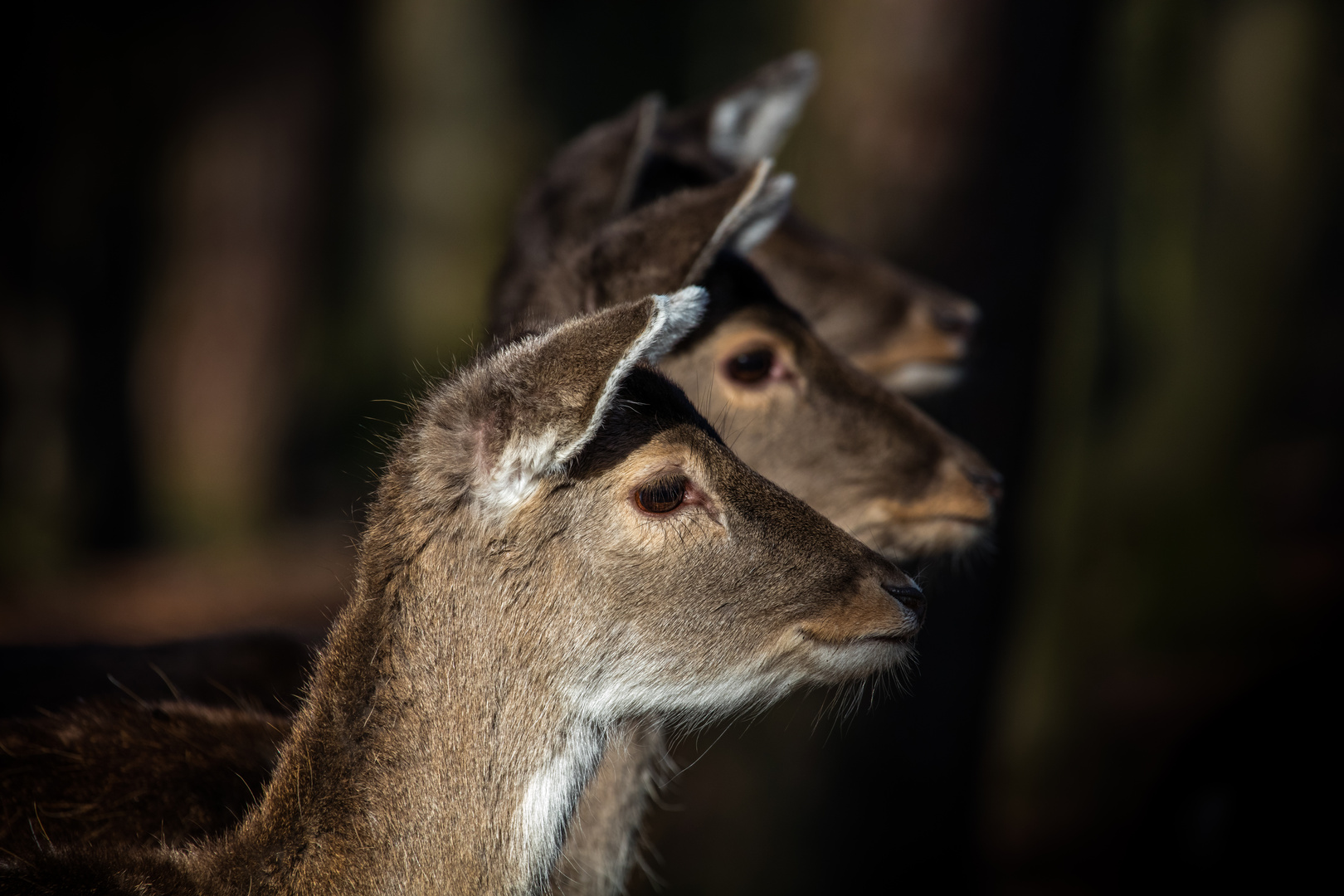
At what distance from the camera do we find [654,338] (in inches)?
112

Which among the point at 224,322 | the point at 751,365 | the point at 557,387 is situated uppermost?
the point at 557,387

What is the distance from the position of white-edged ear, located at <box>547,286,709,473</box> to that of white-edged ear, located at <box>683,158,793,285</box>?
39.0 inches

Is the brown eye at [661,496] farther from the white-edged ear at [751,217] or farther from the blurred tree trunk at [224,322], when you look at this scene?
the blurred tree trunk at [224,322]

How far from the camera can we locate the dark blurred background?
7.03 meters

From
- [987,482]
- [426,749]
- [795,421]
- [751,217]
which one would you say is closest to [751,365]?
[795,421]

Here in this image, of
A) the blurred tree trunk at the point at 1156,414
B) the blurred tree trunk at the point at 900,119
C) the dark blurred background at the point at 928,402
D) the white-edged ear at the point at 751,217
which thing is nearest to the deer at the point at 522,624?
the white-edged ear at the point at 751,217

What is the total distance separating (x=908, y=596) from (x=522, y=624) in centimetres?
112

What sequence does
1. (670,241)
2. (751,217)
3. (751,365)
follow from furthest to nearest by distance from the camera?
1. (751,365)
2. (751,217)
3. (670,241)

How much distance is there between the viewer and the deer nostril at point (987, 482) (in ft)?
14.8

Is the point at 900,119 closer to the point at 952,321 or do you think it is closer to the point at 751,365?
the point at 952,321

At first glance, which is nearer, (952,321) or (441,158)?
(952,321)

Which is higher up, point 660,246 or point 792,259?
point 660,246

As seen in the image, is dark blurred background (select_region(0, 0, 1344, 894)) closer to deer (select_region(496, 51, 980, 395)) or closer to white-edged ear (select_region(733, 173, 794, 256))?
deer (select_region(496, 51, 980, 395))

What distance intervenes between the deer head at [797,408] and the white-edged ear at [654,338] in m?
1.33
